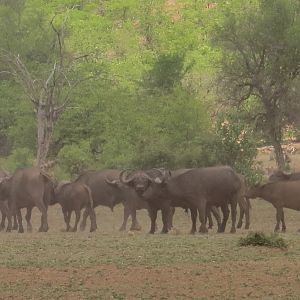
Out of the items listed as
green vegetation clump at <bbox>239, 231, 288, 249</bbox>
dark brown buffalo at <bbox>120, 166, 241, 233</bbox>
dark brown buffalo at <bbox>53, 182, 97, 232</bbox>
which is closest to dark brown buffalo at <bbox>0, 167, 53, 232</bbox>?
dark brown buffalo at <bbox>53, 182, 97, 232</bbox>

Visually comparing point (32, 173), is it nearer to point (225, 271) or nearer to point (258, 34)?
point (225, 271)

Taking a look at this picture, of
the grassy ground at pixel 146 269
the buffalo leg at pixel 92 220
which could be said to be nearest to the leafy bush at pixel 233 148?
the buffalo leg at pixel 92 220

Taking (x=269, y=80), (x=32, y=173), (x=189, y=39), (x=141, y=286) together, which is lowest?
(x=141, y=286)

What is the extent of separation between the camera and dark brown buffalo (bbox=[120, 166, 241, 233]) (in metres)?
22.2

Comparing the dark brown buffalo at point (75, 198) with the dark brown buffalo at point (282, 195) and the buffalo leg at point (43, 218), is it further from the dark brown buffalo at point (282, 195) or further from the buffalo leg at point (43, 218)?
the dark brown buffalo at point (282, 195)

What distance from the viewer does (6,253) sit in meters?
17.3

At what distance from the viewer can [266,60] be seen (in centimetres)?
3812

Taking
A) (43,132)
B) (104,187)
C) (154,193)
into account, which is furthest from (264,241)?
(43,132)

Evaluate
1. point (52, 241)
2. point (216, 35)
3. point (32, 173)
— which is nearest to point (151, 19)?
point (216, 35)

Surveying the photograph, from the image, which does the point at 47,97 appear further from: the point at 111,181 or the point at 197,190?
the point at 197,190

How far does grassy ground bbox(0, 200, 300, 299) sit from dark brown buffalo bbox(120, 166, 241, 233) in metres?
2.18

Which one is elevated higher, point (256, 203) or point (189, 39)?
point (189, 39)

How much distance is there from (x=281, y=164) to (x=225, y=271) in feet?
78.0

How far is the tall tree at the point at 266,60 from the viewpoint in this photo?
37.2 m
